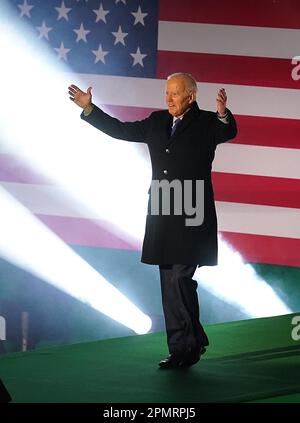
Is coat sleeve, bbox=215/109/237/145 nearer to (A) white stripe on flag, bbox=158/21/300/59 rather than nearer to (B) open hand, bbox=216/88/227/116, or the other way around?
(B) open hand, bbox=216/88/227/116

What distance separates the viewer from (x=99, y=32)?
18.7 ft

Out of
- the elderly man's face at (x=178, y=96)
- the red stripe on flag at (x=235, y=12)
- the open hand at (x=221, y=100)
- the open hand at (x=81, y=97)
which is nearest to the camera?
the open hand at (x=221, y=100)

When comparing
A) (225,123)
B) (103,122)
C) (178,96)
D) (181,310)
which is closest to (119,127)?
(103,122)

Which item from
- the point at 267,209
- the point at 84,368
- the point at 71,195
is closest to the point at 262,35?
the point at 267,209

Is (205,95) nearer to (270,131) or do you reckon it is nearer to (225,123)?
(270,131)

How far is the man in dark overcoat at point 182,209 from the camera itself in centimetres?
447

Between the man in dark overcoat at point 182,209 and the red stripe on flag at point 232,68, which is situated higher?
the red stripe on flag at point 232,68

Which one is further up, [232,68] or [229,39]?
[229,39]

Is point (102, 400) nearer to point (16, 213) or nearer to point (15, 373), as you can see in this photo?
point (15, 373)

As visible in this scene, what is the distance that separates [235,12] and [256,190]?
826 mm

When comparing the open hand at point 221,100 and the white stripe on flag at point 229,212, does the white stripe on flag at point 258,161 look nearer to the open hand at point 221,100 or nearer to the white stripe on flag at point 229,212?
the white stripe on flag at point 229,212

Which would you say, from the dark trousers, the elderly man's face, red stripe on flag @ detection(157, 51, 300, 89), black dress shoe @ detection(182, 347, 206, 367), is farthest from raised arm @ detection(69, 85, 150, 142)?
red stripe on flag @ detection(157, 51, 300, 89)

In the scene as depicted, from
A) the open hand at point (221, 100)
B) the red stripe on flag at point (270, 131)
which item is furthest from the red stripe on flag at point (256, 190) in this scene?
the open hand at point (221, 100)
